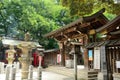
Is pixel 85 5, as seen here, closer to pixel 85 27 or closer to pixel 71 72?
pixel 85 27

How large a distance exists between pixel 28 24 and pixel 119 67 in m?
20.0

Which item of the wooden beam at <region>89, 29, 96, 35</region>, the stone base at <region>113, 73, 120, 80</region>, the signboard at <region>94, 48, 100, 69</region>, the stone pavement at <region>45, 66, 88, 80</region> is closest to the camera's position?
the stone base at <region>113, 73, 120, 80</region>

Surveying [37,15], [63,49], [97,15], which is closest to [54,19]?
[37,15]

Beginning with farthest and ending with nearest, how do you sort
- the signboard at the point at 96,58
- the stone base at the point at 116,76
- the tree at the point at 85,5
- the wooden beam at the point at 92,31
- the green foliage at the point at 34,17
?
the green foliage at the point at 34,17, the wooden beam at the point at 92,31, the signboard at the point at 96,58, the tree at the point at 85,5, the stone base at the point at 116,76

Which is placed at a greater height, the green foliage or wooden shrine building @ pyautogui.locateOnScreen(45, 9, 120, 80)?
the green foliage

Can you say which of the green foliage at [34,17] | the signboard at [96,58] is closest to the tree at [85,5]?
the signboard at [96,58]

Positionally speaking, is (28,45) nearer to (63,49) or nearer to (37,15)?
(63,49)

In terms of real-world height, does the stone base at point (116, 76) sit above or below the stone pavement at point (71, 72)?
above

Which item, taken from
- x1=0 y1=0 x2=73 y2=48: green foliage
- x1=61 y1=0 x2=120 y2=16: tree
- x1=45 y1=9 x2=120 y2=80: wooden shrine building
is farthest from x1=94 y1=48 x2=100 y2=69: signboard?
x1=0 y1=0 x2=73 y2=48: green foliage

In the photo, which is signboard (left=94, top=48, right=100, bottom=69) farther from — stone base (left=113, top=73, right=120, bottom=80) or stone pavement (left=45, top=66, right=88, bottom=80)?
stone base (left=113, top=73, right=120, bottom=80)

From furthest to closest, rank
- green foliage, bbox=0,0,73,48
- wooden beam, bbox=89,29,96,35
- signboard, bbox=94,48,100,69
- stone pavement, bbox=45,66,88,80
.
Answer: green foliage, bbox=0,0,73,48, wooden beam, bbox=89,29,96,35, stone pavement, bbox=45,66,88,80, signboard, bbox=94,48,100,69

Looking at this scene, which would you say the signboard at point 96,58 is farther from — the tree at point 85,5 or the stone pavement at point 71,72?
the tree at point 85,5

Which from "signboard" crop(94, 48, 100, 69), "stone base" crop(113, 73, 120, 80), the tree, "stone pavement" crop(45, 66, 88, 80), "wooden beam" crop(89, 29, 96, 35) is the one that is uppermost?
the tree


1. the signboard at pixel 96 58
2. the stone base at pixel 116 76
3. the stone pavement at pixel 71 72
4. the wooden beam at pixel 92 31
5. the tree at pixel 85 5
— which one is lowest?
the stone pavement at pixel 71 72
